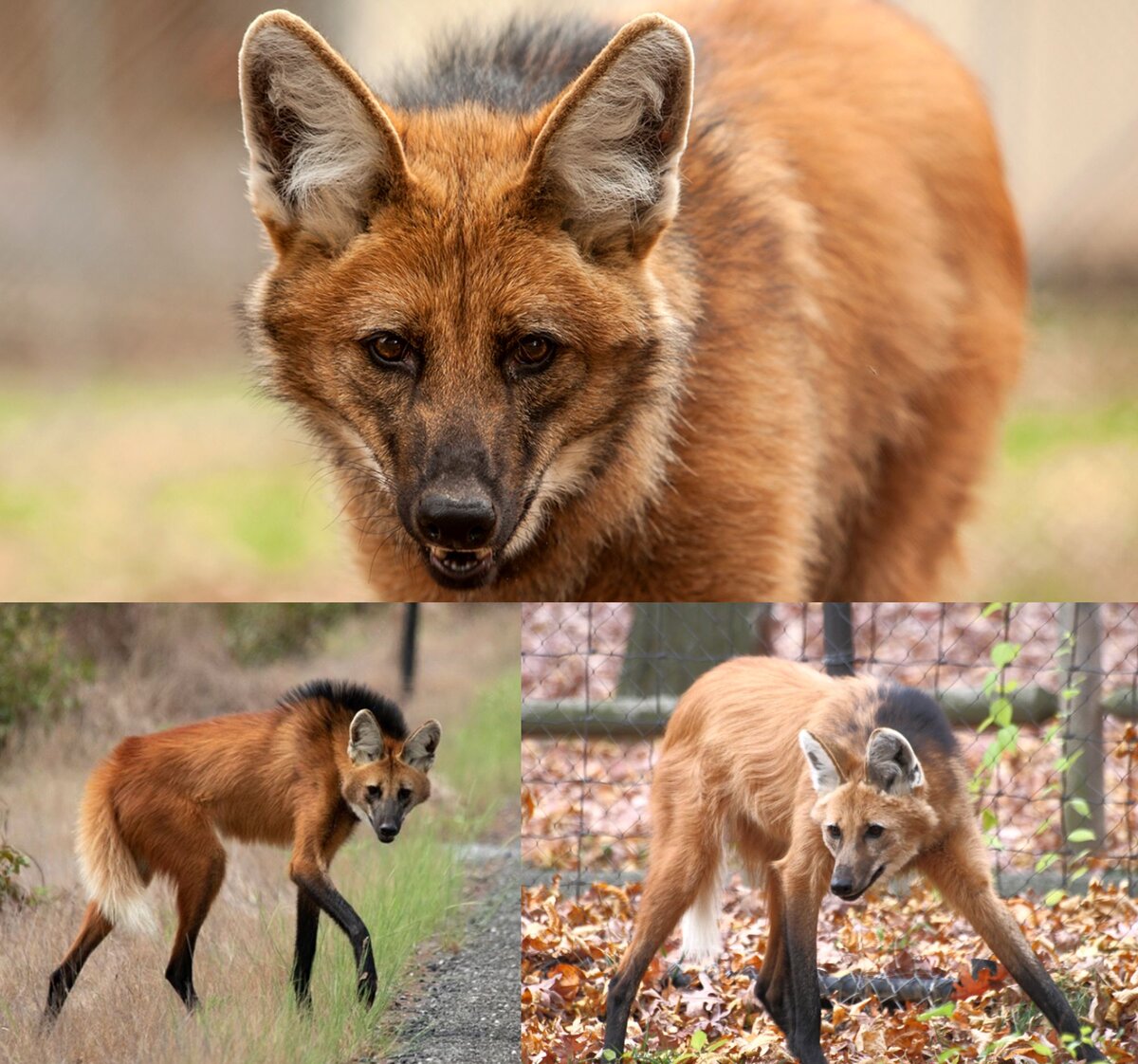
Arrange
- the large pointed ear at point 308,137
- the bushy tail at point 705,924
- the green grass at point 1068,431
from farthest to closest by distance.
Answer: the green grass at point 1068,431
the bushy tail at point 705,924
the large pointed ear at point 308,137

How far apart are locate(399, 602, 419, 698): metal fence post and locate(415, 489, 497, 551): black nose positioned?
0.45 metres

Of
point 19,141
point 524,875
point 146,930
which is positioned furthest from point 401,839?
point 19,141

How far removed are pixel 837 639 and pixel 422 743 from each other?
0.82m

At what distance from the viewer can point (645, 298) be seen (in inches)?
102

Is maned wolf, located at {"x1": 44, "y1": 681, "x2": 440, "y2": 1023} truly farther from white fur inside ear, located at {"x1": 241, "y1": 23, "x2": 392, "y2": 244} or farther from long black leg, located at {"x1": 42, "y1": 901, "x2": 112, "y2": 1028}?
white fur inside ear, located at {"x1": 241, "y1": 23, "x2": 392, "y2": 244}

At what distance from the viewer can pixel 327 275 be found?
250 cm

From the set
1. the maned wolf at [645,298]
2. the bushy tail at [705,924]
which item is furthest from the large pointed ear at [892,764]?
the maned wolf at [645,298]

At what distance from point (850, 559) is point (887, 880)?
131 cm

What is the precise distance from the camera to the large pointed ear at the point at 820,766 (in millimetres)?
2562

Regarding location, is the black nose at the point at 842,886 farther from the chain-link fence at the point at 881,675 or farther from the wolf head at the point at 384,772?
the wolf head at the point at 384,772

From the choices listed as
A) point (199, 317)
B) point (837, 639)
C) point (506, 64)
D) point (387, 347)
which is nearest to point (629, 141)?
point (387, 347)

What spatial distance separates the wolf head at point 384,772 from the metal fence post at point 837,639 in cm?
75

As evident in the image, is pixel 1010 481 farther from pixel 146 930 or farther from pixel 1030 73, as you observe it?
pixel 146 930

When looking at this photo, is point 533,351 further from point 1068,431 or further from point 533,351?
point 1068,431
